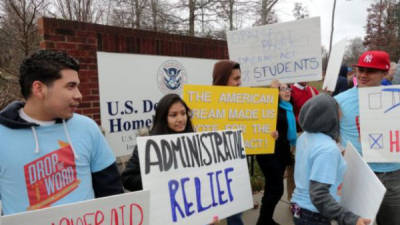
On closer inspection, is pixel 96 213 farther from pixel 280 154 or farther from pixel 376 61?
pixel 280 154

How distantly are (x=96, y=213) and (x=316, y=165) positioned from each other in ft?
3.89

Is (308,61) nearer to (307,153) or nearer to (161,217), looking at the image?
(307,153)

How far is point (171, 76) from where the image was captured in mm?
4332

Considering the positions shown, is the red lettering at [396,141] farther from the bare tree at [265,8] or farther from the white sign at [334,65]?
the bare tree at [265,8]

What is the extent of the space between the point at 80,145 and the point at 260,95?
178 cm

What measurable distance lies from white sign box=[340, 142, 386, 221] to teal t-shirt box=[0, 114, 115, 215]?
1.47m

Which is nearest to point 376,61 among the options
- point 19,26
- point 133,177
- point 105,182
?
point 133,177

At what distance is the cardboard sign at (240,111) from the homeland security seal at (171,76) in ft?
5.01

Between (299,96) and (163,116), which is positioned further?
(299,96)

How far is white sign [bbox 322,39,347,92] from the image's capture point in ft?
9.16

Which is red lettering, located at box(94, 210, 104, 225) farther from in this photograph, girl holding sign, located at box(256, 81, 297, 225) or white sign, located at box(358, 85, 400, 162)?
girl holding sign, located at box(256, 81, 297, 225)

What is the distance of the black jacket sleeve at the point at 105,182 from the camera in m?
1.68

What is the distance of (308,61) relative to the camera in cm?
323

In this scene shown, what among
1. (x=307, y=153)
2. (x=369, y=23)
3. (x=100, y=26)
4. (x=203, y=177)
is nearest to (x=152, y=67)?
(x=100, y=26)
